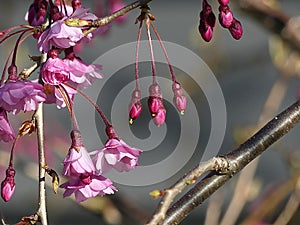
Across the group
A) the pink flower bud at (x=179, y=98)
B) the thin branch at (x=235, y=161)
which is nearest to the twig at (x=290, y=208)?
the thin branch at (x=235, y=161)

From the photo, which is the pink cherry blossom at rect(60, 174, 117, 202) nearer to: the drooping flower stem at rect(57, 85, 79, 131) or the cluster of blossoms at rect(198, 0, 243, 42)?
the drooping flower stem at rect(57, 85, 79, 131)

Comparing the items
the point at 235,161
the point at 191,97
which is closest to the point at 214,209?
the point at 191,97

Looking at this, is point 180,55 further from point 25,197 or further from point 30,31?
point 30,31

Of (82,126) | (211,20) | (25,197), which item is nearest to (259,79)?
(82,126)

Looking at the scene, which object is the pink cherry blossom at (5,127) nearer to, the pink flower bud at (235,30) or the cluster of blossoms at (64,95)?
the cluster of blossoms at (64,95)

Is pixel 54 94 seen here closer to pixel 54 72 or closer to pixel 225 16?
pixel 54 72

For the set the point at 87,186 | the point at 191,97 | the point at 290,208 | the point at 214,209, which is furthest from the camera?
the point at 191,97

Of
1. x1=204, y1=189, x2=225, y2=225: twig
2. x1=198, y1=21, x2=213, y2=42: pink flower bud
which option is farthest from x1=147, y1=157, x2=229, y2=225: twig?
x1=204, y1=189, x2=225, y2=225: twig
